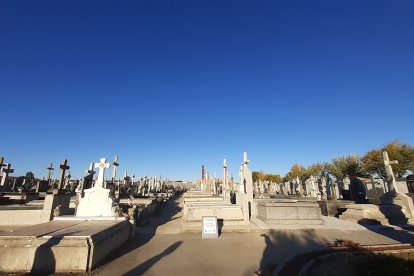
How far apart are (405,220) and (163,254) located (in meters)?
14.1

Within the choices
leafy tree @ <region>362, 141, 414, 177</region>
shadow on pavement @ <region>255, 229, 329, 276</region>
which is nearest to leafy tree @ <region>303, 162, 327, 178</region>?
leafy tree @ <region>362, 141, 414, 177</region>

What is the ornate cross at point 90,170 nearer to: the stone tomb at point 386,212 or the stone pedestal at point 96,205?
the stone pedestal at point 96,205

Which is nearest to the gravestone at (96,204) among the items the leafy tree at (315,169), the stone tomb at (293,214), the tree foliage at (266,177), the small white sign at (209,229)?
the small white sign at (209,229)

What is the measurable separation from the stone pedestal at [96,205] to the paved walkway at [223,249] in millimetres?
1861

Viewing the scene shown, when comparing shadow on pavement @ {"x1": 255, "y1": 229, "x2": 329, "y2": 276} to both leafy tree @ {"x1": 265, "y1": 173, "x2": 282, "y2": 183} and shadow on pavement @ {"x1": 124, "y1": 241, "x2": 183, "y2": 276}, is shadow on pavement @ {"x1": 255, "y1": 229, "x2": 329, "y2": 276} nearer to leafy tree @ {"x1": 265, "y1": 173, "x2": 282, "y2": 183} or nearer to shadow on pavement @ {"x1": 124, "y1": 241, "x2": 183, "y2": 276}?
shadow on pavement @ {"x1": 124, "y1": 241, "x2": 183, "y2": 276}

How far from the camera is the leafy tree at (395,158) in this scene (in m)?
38.2

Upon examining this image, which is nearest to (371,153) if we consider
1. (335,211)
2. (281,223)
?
(335,211)

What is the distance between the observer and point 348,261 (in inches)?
252

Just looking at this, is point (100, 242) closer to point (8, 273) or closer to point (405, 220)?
point (8, 273)

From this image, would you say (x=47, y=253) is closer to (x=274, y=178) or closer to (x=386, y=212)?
(x=386, y=212)

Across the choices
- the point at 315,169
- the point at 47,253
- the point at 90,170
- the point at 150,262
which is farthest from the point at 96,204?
the point at 315,169

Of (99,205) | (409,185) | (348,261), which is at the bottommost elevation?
(348,261)

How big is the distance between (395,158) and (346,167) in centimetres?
937

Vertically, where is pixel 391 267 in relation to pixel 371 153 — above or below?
below
